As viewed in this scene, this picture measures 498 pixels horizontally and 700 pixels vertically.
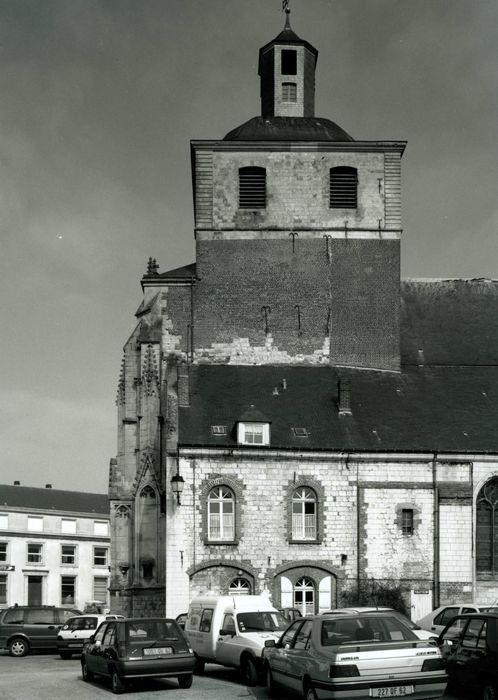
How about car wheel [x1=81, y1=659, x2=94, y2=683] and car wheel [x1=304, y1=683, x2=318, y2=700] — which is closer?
car wheel [x1=304, y1=683, x2=318, y2=700]

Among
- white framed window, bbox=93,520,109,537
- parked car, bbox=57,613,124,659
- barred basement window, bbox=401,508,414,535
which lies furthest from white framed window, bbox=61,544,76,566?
parked car, bbox=57,613,124,659

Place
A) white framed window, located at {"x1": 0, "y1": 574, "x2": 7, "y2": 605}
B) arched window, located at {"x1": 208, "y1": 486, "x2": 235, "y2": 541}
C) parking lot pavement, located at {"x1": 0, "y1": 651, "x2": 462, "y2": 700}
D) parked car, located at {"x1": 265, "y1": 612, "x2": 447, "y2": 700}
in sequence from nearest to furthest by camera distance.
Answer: parked car, located at {"x1": 265, "y1": 612, "x2": 447, "y2": 700}, parking lot pavement, located at {"x1": 0, "y1": 651, "x2": 462, "y2": 700}, arched window, located at {"x1": 208, "y1": 486, "x2": 235, "y2": 541}, white framed window, located at {"x1": 0, "y1": 574, "x2": 7, "y2": 605}

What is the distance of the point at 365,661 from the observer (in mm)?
14375

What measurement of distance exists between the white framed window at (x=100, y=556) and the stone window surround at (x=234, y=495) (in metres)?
45.2

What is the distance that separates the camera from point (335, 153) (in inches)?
1651

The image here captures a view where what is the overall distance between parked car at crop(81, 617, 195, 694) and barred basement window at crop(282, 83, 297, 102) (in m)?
29.0

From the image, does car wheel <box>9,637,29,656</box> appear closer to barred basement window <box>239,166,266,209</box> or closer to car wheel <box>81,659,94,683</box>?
car wheel <box>81,659,94,683</box>

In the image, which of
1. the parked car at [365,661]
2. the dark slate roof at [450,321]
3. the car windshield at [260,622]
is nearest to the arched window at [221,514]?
the dark slate roof at [450,321]

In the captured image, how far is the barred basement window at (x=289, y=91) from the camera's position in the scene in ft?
144

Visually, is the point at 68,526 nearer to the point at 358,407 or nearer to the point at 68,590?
the point at 68,590

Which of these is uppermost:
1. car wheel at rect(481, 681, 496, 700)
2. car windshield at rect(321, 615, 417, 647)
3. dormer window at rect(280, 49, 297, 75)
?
dormer window at rect(280, 49, 297, 75)

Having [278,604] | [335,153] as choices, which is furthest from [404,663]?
[335,153]

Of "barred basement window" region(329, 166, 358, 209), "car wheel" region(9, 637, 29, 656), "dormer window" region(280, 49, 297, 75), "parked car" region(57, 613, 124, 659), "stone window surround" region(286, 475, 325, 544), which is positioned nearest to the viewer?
"parked car" region(57, 613, 124, 659)

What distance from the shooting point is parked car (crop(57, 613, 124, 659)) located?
1114 inches
